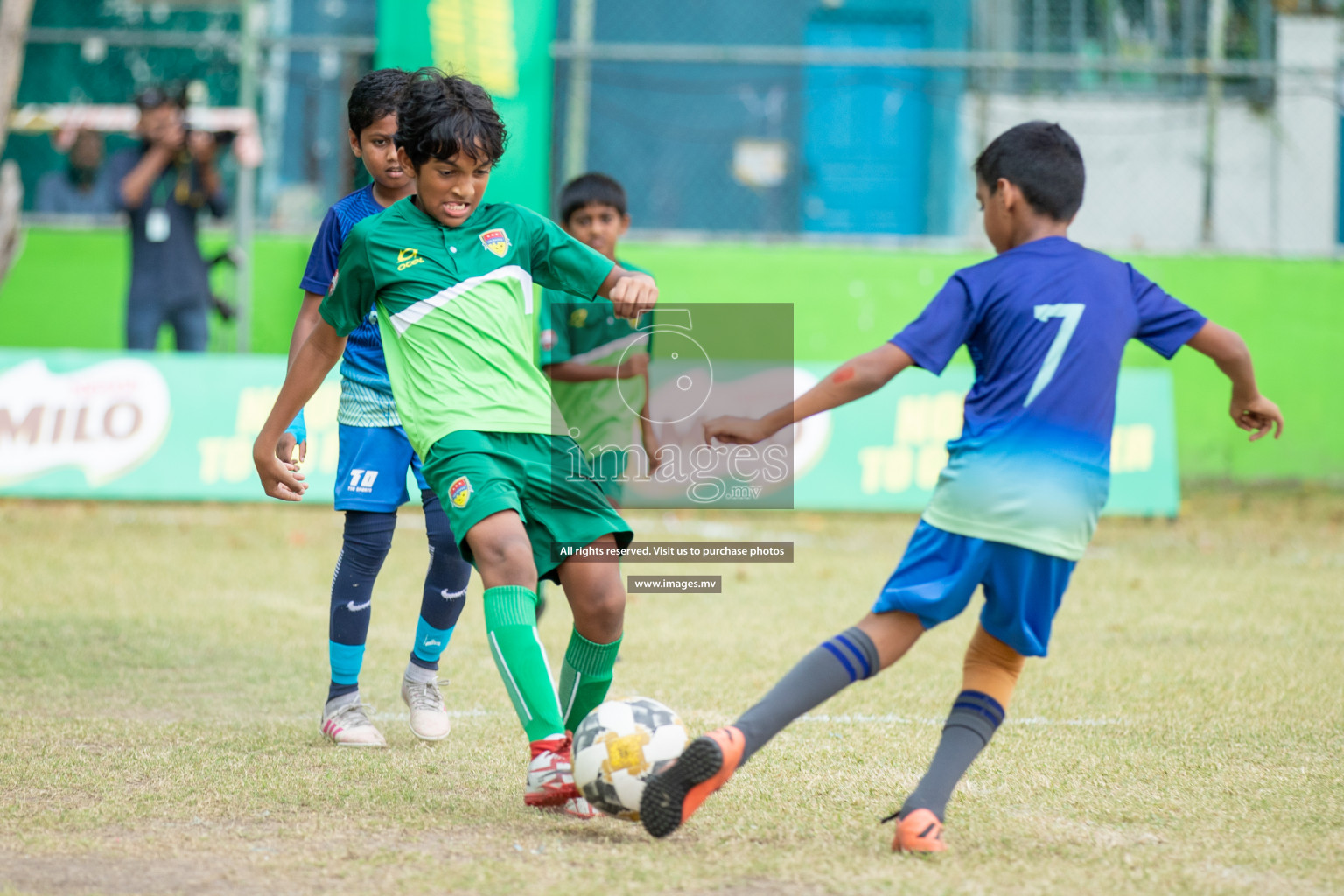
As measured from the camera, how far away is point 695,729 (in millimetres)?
4531

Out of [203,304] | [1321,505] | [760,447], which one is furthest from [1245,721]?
[203,304]

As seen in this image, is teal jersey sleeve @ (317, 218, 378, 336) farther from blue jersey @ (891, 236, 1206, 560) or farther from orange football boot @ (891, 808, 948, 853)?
orange football boot @ (891, 808, 948, 853)

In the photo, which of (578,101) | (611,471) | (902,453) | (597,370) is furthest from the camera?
(578,101)

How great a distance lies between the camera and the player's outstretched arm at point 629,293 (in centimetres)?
362

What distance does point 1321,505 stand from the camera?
1120 cm

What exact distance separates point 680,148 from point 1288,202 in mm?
5477

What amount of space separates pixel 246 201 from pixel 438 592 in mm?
7855

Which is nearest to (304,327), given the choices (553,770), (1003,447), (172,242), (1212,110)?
(553,770)

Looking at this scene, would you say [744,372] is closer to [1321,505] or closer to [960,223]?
[960,223]

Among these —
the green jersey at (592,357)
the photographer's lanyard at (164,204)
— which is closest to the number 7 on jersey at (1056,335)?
the green jersey at (592,357)

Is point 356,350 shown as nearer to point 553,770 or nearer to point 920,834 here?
point 553,770

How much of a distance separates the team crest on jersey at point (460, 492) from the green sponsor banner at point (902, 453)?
22.1 ft

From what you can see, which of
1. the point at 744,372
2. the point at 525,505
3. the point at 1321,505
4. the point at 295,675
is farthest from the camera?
the point at 1321,505

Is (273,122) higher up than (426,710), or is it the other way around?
(273,122)
